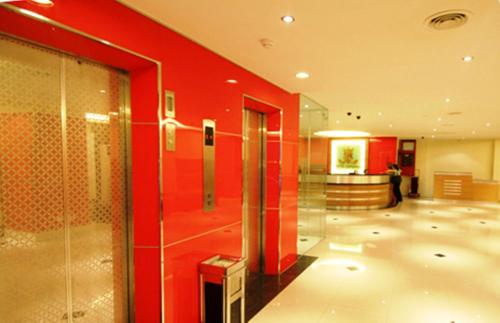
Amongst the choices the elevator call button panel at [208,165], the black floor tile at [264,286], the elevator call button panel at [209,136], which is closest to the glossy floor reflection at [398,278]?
the black floor tile at [264,286]

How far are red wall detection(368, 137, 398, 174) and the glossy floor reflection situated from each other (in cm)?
697

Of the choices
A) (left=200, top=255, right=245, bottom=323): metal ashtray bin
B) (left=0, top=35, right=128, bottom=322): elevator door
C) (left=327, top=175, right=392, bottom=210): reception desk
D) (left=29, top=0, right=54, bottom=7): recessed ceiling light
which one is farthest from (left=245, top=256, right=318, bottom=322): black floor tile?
(left=327, top=175, right=392, bottom=210): reception desk

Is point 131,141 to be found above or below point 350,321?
above

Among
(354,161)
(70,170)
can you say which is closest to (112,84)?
(70,170)

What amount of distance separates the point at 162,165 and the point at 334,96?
413 centimetres

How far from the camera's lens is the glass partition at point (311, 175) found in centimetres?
618

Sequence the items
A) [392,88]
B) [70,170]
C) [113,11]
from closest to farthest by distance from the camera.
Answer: [113,11]
[70,170]
[392,88]

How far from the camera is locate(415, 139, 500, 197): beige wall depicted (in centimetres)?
1541

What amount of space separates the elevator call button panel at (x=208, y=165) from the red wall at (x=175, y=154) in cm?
8

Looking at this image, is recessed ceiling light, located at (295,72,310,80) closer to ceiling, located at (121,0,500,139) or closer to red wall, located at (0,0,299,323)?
ceiling, located at (121,0,500,139)

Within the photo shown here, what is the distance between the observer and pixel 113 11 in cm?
219

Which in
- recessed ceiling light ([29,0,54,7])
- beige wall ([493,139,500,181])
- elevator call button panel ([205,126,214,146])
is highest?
recessed ceiling light ([29,0,54,7])

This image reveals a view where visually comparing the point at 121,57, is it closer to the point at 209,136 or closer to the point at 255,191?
the point at 209,136

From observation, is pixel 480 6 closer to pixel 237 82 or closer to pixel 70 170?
pixel 237 82
